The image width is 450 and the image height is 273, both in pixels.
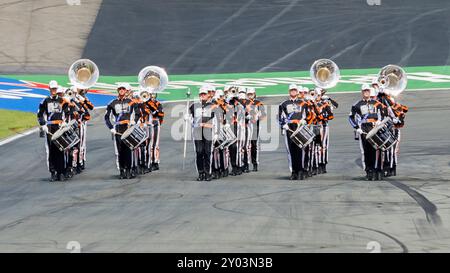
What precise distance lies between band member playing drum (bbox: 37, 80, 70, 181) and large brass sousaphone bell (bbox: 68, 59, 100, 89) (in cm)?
217

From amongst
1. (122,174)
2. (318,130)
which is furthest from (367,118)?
(122,174)

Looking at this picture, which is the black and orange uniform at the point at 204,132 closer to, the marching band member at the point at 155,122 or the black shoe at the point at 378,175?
the marching band member at the point at 155,122

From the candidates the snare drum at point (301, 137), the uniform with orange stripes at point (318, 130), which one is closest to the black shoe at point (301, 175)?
the uniform with orange stripes at point (318, 130)

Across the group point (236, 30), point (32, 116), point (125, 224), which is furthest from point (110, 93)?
point (125, 224)

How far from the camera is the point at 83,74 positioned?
2817 centimetres

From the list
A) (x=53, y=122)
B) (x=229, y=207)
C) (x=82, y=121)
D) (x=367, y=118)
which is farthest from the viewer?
(x=82, y=121)

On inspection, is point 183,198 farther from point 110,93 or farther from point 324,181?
point 110,93

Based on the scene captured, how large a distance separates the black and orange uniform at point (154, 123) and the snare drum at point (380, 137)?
4.72 meters

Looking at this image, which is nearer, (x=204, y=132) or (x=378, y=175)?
(x=378, y=175)

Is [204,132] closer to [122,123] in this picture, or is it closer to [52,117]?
[122,123]

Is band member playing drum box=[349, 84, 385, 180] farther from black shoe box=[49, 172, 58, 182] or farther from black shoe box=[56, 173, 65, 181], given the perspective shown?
black shoe box=[49, 172, 58, 182]

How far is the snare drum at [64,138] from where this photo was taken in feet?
83.5

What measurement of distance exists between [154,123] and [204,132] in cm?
233

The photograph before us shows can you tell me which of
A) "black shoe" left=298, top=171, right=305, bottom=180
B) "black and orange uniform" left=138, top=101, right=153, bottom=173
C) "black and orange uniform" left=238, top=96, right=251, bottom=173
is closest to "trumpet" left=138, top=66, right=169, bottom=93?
"black and orange uniform" left=138, top=101, right=153, bottom=173
